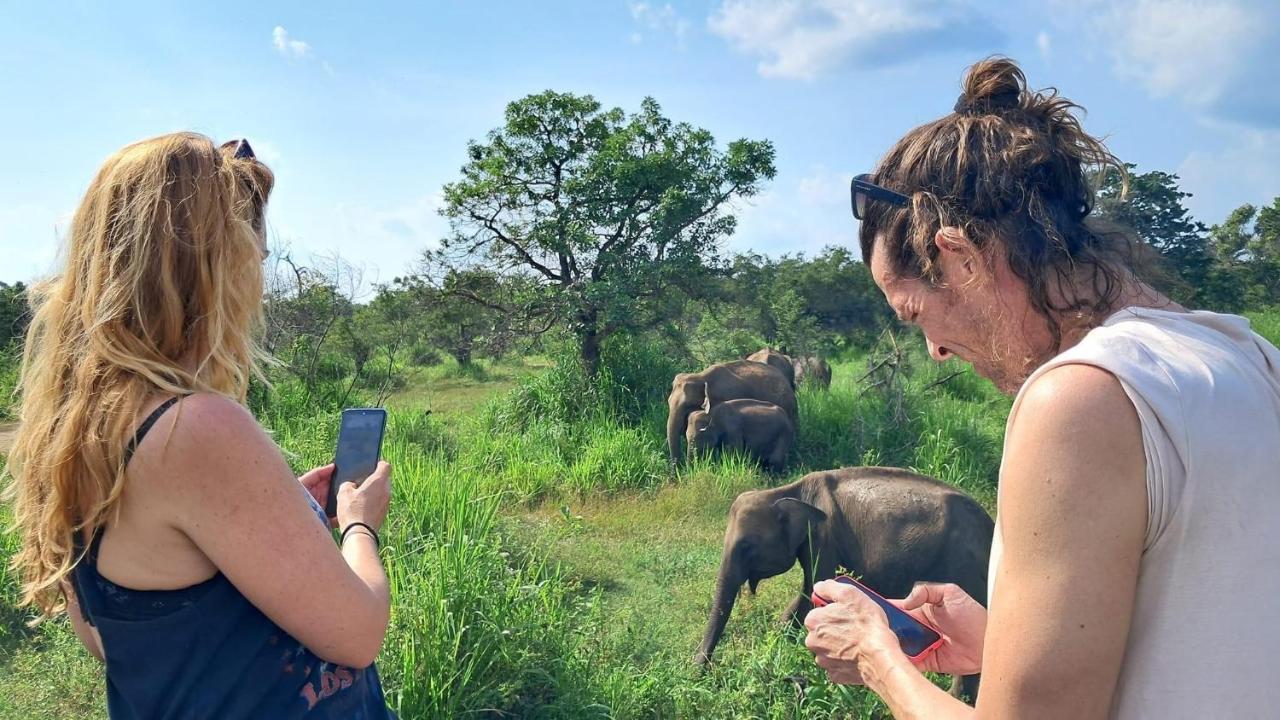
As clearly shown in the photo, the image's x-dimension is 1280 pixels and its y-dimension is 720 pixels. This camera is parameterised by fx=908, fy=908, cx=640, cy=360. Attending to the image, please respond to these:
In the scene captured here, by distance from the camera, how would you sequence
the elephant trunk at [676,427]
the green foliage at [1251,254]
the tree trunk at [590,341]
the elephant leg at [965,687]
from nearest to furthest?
the elephant leg at [965,687] < the elephant trunk at [676,427] < the tree trunk at [590,341] < the green foliage at [1251,254]

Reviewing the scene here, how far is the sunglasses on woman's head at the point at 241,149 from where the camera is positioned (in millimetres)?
1783

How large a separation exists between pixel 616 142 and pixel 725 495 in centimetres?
468

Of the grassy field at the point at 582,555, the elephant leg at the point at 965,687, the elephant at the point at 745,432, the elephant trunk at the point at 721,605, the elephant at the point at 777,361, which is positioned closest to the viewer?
the grassy field at the point at 582,555

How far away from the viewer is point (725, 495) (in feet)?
29.3

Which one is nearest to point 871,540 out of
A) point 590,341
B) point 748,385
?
point 748,385

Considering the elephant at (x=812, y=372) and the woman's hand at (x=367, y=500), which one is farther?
the elephant at (x=812, y=372)

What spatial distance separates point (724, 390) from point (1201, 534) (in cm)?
1014

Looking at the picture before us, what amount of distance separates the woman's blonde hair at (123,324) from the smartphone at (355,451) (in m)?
0.56

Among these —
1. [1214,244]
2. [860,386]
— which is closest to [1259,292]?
[1214,244]

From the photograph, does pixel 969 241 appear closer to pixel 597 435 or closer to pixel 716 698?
pixel 716 698

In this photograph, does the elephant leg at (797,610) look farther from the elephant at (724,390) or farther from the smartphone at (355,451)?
the elephant at (724,390)

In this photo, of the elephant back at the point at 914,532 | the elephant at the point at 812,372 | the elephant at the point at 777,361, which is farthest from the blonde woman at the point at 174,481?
the elephant at the point at 812,372

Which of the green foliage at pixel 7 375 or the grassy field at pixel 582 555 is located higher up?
the grassy field at pixel 582 555

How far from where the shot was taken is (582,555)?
23.2 ft
